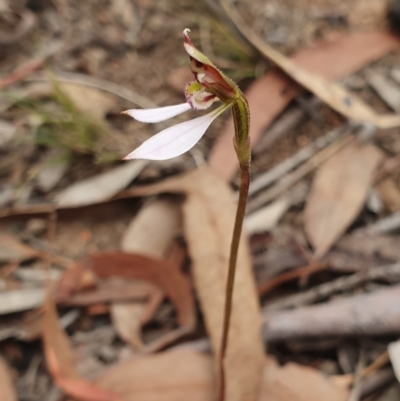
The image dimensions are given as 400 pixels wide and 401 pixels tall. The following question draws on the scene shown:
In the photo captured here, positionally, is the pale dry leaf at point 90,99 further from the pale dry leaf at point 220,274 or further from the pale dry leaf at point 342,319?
the pale dry leaf at point 342,319


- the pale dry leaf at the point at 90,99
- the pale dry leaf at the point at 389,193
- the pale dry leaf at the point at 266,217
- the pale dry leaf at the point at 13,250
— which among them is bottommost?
the pale dry leaf at the point at 389,193

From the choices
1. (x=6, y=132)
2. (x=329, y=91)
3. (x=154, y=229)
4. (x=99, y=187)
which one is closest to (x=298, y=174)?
(x=329, y=91)

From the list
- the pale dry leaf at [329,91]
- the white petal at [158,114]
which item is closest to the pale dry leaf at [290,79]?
the pale dry leaf at [329,91]

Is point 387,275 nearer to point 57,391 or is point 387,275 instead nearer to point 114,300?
point 114,300

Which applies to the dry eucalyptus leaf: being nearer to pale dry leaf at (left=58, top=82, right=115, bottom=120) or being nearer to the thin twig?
the thin twig

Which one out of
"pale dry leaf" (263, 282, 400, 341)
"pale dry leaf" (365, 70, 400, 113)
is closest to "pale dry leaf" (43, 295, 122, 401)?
"pale dry leaf" (263, 282, 400, 341)

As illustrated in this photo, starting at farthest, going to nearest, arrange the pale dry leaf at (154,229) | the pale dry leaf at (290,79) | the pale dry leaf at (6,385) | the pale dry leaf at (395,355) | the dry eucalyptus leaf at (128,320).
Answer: the pale dry leaf at (290,79), the pale dry leaf at (154,229), the dry eucalyptus leaf at (128,320), the pale dry leaf at (6,385), the pale dry leaf at (395,355)
